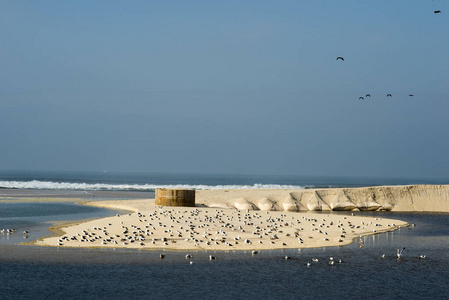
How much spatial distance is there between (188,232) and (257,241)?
155 inches

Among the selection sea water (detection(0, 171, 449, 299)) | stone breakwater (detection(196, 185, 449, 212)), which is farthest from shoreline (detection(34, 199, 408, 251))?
stone breakwater (detection(196, 185, 449, 212))

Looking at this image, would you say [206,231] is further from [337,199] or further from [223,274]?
[337,199]

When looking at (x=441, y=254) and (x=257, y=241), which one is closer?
(x=441, y=254)

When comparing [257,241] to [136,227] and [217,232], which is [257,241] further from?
[136,227]

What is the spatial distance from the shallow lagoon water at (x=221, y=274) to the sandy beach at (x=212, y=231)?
1460mm

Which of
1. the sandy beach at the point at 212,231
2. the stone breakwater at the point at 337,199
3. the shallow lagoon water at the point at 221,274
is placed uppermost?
the stone breakwater at the point at 337,199

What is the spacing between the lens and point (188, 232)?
29.3 meters

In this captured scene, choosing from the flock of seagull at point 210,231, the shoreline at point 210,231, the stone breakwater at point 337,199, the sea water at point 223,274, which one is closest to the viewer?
the sea water at point 223,274

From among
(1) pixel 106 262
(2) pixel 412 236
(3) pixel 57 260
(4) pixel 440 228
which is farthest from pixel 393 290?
(4) pixel 440 228

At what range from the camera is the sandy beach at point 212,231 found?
26519 mm

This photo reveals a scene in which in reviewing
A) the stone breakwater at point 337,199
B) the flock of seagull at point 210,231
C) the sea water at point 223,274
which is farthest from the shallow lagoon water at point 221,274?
the stone breakwater at point 337,199

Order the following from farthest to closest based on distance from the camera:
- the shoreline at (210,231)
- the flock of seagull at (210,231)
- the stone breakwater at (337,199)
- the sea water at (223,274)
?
the stone breakwater at (337,199) → the flock of seagull at (210,231) → the shoreline at (210,231) → the sea water at (223,274)

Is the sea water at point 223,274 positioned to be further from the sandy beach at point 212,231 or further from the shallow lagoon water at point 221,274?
the sandy beach at point 212,231

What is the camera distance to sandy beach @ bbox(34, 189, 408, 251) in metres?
26.5
